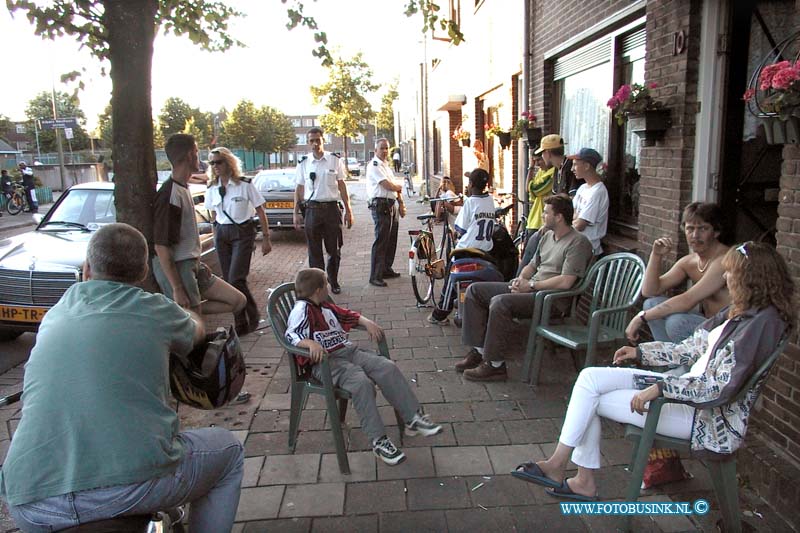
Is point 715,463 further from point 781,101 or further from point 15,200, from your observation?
point 15,200

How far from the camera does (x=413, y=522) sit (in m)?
2.98

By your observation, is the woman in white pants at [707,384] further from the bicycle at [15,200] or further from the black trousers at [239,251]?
the bicycle at [15,200]

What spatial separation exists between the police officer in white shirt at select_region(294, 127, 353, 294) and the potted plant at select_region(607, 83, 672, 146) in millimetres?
3949

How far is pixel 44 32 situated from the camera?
4.89 metres

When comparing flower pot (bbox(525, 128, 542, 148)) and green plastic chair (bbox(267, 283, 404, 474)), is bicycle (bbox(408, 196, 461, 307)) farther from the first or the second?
green plastic chair (bbox(267, 283, 404, 474))

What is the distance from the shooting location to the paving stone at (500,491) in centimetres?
313

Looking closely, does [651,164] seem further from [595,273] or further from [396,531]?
[396,531]

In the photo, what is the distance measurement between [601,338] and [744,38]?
7.81 ft

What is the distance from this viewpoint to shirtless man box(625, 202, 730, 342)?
352 centimetres

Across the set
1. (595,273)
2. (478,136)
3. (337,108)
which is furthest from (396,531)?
(337,108)

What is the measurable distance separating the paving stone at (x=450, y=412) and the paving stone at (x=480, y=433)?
9cm

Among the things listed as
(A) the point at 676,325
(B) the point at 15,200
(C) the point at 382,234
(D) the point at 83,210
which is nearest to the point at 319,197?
(C) the point at 382,234

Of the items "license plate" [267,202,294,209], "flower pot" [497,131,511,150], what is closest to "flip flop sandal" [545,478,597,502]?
"flower pot" [497,131,511,150]

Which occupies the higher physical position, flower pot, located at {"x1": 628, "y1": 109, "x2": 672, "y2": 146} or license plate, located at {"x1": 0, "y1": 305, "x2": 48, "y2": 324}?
flower pot, located at {"x1": 628, "y1": 109, "x2": 672, "y2": 146}
